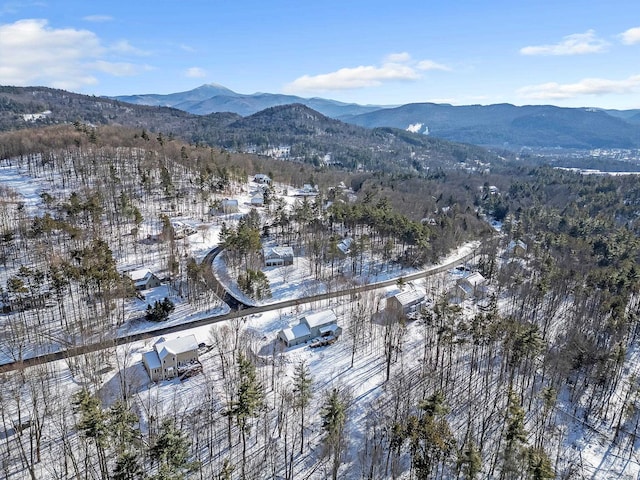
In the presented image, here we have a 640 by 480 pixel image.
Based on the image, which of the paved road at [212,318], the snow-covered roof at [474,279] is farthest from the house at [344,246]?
the snow-covered roof at [474,279]

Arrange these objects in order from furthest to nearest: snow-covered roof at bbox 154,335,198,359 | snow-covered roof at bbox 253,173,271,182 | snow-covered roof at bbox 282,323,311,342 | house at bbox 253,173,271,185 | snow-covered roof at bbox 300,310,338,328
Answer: snow-covered roof at bbox 253,173,271,182, house at bbox 253,173,271,185, snow-covered roof at bbox 300,310,338,328, snow-covered roof at bbox 282,323,311,342, snow-covered roof at bbox 154,335,198,359

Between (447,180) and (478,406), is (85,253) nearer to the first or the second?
(478,406)

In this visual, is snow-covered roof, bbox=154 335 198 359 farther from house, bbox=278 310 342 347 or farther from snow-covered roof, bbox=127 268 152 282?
snow-covered roof, bbox=127 268 152 282

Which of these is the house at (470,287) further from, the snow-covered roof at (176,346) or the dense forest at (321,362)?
the snow-covered roof at (176,346)

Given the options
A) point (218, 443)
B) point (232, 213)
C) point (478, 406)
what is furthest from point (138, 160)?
point (478, 406)

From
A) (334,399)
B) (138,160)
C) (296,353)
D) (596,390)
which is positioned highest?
(138,160)

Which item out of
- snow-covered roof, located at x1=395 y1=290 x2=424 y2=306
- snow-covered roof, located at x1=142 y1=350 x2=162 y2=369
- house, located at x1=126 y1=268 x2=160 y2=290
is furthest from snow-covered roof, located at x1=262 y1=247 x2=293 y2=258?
snow-covered roof, located at x1=142 y1=350 x2=162 y2=369
